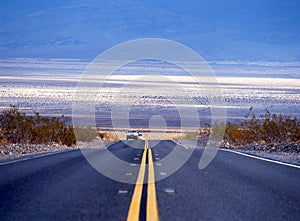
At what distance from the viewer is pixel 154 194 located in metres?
10.5

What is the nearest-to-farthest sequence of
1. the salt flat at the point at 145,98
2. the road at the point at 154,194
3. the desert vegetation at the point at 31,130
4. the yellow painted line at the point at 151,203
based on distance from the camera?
1. the yellow painted line at the point at 151,203
2. the road at the point at 154,194
3. the desert vegetation at the point at 31,130
4. the salt flat at the point at 145,98

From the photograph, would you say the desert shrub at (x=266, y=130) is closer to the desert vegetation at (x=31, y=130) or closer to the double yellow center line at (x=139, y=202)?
the desert vegetation at (x=31, y=130)

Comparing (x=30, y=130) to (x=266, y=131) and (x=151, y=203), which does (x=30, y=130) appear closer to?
(x=266, y=131)

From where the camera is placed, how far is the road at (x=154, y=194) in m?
8.84

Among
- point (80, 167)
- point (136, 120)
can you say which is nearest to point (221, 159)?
point (80, 167)

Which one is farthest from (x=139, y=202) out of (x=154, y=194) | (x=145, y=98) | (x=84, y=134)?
(x=145, y=98)

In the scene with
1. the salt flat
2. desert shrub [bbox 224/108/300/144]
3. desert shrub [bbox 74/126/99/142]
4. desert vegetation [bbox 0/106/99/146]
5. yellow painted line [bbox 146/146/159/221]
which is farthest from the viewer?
the salt flat

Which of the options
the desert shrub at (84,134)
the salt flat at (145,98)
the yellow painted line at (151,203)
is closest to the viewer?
the yellow painted line at (151,203)

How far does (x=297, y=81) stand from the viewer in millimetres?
111938

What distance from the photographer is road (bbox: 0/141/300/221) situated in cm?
884

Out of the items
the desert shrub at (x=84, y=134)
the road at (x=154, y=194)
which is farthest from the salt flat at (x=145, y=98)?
the road at (x=154, y=194)

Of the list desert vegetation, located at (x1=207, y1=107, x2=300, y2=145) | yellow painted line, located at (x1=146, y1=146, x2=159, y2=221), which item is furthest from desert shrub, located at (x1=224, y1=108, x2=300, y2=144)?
yellow painted line, located at (x1=146, y1=146, x2=159, y2=221)

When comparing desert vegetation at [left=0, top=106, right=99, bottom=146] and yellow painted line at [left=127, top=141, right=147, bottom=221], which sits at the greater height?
desert vegetation at [left=0, top=106, right=99, bottom=146]

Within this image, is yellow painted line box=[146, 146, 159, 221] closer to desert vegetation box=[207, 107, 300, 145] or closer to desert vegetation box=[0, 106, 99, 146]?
desert vegetation box=[207, 107, 300, 145]
